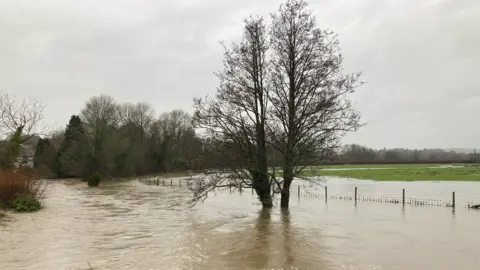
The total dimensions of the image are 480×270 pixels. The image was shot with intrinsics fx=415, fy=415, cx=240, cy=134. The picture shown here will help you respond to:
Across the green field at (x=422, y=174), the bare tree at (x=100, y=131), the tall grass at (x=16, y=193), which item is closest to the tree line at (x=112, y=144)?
the bare tree at (x=100, y=131)

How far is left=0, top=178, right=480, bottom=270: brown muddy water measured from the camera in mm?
12320

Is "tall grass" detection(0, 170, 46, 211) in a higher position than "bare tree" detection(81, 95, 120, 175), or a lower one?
lower

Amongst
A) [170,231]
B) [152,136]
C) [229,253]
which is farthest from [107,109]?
[229,253]

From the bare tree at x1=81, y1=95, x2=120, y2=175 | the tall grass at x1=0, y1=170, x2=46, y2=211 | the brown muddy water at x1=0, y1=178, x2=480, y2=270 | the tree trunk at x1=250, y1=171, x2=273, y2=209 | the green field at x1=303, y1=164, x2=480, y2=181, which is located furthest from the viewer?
the bare tree at x1=81, y1=95, x2=120, y2=175

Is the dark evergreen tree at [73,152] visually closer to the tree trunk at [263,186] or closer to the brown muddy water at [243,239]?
the brown muddy water at [243,239]

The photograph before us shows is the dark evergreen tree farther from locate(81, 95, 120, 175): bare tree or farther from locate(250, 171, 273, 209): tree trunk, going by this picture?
locate(250, 171, 273, 209): tree trunk

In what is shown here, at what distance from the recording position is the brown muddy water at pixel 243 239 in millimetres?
12320

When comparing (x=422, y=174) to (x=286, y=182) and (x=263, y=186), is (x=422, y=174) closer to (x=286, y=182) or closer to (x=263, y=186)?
(x=286, y=182)

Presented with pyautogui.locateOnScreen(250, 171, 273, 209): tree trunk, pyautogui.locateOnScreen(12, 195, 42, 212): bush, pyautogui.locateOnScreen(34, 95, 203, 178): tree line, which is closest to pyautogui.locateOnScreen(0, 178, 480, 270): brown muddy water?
pyautogui.locateOnScreen(12, 195, 42, 212): bush

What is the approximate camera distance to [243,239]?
16.2 m

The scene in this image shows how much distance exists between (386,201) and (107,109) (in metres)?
58.6

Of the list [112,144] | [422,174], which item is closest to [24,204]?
[112,144]

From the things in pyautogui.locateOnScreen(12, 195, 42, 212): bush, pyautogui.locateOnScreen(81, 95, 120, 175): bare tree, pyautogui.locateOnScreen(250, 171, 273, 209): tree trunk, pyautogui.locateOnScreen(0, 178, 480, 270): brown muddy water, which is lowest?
pyautogui.locateOnScreen(0, 178, 480, 270): brown muddy water

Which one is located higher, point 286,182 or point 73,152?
point 73,152
